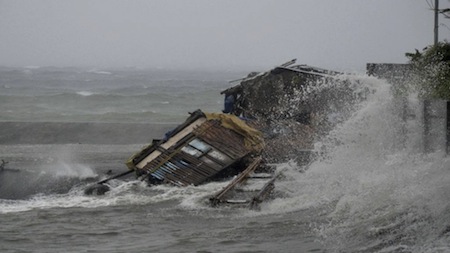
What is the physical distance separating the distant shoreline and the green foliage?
503 inches

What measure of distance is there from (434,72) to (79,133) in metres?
16.6

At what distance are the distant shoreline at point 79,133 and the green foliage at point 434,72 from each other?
12788mm

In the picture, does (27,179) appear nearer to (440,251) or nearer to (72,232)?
(72,232)

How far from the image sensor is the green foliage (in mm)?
17422

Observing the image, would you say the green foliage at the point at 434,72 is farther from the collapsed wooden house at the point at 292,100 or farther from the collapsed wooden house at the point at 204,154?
the collapsed wooden house at the point at 204,154

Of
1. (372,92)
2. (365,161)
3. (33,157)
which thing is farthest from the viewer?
(33,157)

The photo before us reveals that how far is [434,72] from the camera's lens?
728 inches

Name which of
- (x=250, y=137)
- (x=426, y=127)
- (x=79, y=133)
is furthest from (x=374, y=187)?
(x=79, y=133)

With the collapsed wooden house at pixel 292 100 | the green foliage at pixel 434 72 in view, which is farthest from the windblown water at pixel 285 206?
the collapsed wooden house at pixel 292 100

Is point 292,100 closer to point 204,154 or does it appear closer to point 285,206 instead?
point 204,154

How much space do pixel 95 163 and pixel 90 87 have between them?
46.7 metres

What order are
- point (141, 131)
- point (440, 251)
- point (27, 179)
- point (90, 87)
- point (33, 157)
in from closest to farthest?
point (440, 251), point (27, 179), point (33, 157), point (141, 131), point (90, 87)

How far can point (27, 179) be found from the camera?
18516 millimetres

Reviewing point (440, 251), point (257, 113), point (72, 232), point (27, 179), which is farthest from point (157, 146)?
point (440, 251)
